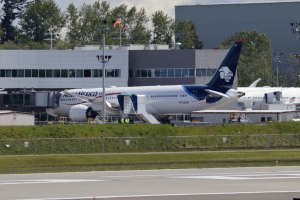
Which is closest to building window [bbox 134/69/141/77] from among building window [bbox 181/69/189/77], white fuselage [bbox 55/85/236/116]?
building window [bbox 181/69/189/77]

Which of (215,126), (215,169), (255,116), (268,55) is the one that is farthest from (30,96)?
(268,55)

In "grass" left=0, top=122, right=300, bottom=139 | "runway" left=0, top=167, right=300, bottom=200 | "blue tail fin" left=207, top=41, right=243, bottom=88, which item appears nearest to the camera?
"runway" left=0, top=167, right=300, bottom=200

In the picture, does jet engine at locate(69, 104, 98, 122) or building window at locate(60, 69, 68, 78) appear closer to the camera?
jet engine at locate(69, 104, 98, 122)

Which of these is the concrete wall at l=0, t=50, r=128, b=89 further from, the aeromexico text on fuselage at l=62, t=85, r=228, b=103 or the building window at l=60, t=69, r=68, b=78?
the aeromexico text on fuselage at l=62, t=85, r=228, b=103

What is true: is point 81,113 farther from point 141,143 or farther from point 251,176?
point 251,176

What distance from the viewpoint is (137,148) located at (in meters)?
79.6

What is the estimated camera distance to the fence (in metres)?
77.2

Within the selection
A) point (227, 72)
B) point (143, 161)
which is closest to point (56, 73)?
point (227, 72)

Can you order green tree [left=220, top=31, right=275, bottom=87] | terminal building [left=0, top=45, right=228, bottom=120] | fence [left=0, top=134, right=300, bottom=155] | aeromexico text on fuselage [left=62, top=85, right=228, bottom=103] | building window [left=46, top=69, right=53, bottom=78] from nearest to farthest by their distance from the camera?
fence [left=0, top=134, right=300, bottom=155], aeromexico text on fuselage [left=62, top=85, right=228, bottom=103], terminal building [left=0, top=45, right=228, bottom=120], building window [left=46, top=69, right=53, bottom=78], green tree [left=220, top=31, right=275, bottom=87]

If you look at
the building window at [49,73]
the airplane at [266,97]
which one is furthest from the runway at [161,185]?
the building window at [49,73]

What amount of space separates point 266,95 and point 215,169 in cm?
6498

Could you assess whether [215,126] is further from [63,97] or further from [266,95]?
[266,95]

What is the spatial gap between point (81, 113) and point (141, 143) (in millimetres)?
28686

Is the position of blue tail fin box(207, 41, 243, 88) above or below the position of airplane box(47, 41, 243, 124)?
above
